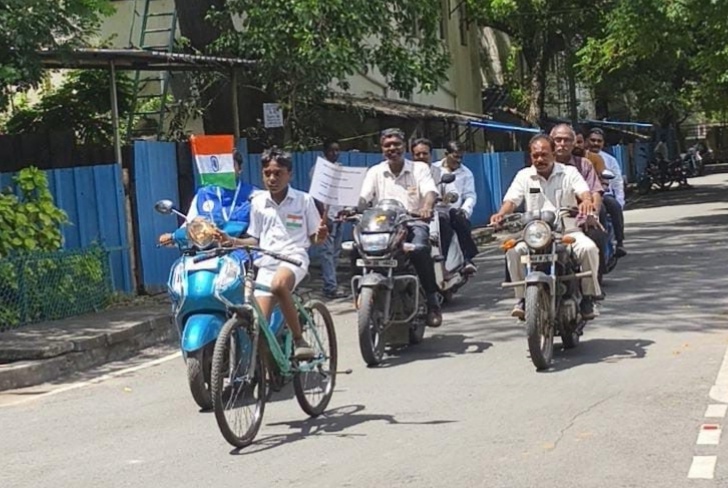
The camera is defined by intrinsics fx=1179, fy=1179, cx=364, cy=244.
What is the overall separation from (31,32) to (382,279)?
16.2 feet

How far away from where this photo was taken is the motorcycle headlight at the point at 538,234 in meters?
8.88

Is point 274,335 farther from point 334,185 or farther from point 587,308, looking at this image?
point 334,185

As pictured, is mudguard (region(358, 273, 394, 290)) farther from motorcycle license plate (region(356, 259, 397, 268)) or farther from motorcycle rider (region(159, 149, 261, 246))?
motorcycle rider (region(159, 149, 261, 246))

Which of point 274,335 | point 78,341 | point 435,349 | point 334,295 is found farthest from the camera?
point 334,295

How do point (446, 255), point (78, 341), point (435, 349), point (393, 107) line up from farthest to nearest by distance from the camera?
point (393, 107), point (446, 255), point (78, 341), point (435, 349)

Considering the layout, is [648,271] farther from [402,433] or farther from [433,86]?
[402,433]

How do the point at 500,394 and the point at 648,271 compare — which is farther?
the point at 648,271

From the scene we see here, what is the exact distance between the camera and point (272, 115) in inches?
691

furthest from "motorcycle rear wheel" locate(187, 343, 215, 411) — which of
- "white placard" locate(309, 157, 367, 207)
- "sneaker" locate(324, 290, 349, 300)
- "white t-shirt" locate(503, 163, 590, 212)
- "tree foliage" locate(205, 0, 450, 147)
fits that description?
"tree foliage" locate(205, 0, 450, 147)

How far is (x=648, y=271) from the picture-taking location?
49.4ft

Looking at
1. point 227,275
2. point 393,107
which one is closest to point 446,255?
point 227,275

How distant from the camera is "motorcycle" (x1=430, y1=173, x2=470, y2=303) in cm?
1116

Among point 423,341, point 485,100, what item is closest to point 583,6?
point 485,100

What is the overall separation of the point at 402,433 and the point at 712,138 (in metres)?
61.4
